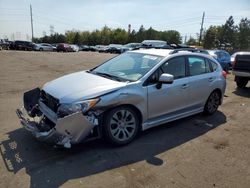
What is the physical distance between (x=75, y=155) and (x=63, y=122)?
74cm

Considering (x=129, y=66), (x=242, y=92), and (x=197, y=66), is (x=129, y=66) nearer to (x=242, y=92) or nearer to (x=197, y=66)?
(x=197, y=66)

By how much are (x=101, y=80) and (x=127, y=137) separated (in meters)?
1.11

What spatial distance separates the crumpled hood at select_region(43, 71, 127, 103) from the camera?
4.24 m

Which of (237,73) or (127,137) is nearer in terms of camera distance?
(127,137)

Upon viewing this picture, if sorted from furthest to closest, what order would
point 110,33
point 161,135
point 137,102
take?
point 110,33, point 161,135, point 137,102

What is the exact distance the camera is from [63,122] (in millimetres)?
3822

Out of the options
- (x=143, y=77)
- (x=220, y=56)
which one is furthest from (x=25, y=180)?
(x=220, y=56)

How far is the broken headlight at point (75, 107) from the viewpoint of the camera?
4.11 meters

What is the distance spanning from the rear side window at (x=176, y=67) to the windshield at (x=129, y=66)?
0.21 m

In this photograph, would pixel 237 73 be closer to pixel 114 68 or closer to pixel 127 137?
pixel 114 68

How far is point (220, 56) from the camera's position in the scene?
1733cm

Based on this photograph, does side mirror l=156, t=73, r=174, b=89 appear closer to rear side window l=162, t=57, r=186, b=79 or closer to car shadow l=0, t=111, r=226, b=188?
rear side window l=162, t=57, r=186, b=79

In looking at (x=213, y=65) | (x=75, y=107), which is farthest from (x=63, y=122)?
(x=213, y=65)

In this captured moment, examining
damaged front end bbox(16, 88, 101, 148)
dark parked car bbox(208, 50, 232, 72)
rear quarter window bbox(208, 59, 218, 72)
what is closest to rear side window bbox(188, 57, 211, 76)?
rear quarter window bbox(208, 59, 218, 72)
